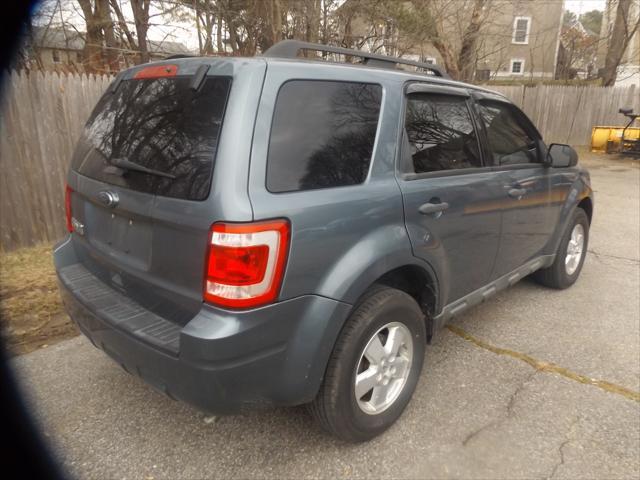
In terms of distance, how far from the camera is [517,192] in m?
3.25

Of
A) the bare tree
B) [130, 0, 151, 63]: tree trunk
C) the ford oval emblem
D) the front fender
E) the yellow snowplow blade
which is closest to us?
the ford oval emblem

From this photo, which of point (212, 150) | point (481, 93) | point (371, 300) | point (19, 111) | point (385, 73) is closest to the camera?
point (212, 150)

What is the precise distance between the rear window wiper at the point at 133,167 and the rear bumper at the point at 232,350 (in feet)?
1.94

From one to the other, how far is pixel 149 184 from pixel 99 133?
2.27 ft

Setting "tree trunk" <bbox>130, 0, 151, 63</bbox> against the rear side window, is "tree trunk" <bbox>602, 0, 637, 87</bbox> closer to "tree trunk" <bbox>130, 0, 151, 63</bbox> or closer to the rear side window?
"tree trunk" <bbox>130, 0, 151, 63</bbox>

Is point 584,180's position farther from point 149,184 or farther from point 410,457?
point 149,184

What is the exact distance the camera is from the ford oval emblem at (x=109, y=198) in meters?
2.13

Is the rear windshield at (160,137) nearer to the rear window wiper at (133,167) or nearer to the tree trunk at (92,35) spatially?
the rear window wiper at (133,167)

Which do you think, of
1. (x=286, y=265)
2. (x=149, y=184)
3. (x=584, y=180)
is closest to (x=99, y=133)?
(x=149, y=184)

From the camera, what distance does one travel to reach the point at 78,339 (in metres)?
3.42

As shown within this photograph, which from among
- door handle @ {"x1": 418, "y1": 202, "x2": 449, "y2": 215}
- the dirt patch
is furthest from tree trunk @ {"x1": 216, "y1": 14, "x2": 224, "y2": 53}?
door handle @ {"x1": 418, "y1": 202, "x2": 449, "y2": 215}

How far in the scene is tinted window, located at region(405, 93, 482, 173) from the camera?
2.51m

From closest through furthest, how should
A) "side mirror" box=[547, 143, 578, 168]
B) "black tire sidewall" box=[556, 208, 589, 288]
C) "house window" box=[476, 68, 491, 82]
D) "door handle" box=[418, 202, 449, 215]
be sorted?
"door handle" box=[418, 202, 449, 215] → "side mirror" box=[547, 143, 578, 168] → "black tire sidewall" box=[556, 208, 589, 288] → "house window" box=[476, 68, 491, 82]

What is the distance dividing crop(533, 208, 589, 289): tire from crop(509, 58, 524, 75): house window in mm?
34812
